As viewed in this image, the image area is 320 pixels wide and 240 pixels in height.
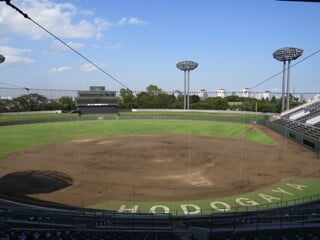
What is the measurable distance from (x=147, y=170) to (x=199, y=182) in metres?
5.36

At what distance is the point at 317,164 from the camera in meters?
30.8

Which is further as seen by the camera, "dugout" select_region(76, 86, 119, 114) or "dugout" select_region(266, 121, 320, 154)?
"dugout" select_region(76, 86, 119, 114)

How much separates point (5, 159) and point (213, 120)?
4400 cm

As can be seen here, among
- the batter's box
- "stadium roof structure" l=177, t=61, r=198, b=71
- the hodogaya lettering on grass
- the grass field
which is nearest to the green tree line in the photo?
"stadium roof structure" l=177, t=61, r=198, b=71

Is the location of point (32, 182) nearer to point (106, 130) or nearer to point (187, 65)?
point (106, 130)

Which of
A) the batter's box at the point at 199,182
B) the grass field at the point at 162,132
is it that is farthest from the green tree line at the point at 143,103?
the batter's box at the point at 199,182

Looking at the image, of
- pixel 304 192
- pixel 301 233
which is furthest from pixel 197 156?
pixel 301 233

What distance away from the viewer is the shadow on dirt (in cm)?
2203

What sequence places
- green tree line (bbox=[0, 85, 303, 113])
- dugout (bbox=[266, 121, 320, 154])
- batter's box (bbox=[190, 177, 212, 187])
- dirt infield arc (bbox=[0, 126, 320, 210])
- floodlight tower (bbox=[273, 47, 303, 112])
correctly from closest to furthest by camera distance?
1. dirt infield arc (bbox=[0, 126, 320, 210])
2. batter's box (bbox=[190, 177, 212, 187])
3. dugout (bbox=[266, 121, 320, 154])
4. floodlight tower (bbox=[273, 47, 303, 112])
5. green tree line (bbox=[0, 85, 303, 113])

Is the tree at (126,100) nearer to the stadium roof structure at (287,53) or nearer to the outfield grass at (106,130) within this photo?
the outfield grass at (106,130)

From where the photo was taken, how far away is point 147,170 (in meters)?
28.2

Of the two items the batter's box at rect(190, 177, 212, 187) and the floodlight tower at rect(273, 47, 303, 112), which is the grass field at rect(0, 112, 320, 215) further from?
the floodlight tower at rect(273, 47, 303, 112)

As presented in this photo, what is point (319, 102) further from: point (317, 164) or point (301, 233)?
point (301, 233)

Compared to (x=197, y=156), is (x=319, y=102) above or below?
above
